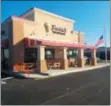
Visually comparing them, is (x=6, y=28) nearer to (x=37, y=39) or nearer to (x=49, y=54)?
(x=37, y=39)

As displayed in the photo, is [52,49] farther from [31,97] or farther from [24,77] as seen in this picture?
[31,97]

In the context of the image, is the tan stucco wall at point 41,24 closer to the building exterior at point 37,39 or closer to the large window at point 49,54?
the building exterior at point 37,39

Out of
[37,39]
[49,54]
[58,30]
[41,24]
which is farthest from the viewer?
[58,30]

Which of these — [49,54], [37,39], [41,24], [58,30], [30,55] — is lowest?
[30,55]

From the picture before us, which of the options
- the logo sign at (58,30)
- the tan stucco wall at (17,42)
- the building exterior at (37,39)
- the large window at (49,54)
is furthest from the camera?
the logo sign at (58,30)

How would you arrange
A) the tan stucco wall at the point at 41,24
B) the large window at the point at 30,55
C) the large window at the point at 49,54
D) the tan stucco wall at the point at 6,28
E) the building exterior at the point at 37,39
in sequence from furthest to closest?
the large window at the point at 49,54
the large window at the point at 30,55
the tan stucco wall at the point at 41,24
the tan stucco wall at the point at 6,28
the building exterior at the point at 37,39

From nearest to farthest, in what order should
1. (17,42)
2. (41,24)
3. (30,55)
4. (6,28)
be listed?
(17,42) → (6,28) → (30,55) → (41,24)

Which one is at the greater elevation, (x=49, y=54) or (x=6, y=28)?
(x=6, y=28)

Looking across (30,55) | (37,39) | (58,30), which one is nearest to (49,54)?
(30,55)

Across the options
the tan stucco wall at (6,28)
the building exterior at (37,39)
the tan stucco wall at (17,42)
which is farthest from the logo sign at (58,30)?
the tan stucco wall at (6,28)

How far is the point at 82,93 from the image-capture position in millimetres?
9883

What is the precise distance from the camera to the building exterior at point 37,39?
19172mm

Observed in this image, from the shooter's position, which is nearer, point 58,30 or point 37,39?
point 37,39

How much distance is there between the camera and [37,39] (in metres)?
19.8
